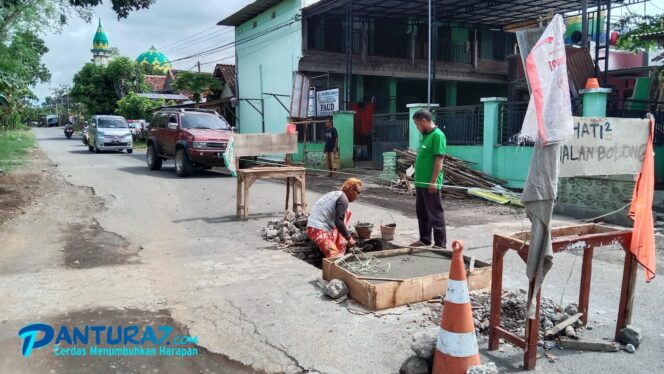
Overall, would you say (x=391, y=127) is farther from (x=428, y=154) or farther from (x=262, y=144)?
(x=428, y=154)

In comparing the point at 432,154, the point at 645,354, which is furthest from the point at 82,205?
the point at 645,354

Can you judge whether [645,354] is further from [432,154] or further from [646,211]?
[432,154]

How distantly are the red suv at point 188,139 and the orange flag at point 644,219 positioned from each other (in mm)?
12245

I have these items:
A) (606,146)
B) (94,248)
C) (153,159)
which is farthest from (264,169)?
(153,159)

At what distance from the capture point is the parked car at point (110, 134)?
24922 millimetres

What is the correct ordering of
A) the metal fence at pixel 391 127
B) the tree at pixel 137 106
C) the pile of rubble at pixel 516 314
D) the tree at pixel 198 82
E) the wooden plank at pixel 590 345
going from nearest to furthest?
1. the wooden plank at pixel 590 345
2. the pile of rubble at pixel 516 314
3. the metal fence at pixel 391 127
4. the tree at pixel 198 82
5. the tree at pixel 137 106

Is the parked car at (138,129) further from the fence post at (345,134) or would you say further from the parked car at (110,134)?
the fence post at (345,134)

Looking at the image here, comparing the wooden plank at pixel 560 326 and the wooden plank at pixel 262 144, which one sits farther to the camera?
the wooden plank at pixel 262 144

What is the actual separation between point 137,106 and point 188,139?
2519cm

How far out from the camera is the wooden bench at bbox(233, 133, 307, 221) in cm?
855

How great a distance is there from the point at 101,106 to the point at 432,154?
139 feet

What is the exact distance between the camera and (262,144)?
9.44 metres

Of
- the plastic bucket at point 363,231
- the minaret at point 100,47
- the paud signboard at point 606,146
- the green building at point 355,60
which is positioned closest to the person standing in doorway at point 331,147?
the green building at point 355,60

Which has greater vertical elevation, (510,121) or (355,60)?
(355,60)
